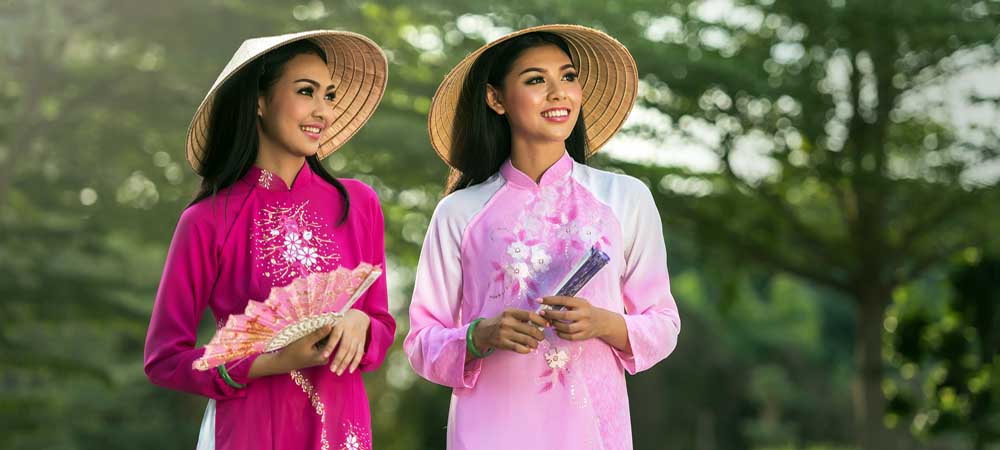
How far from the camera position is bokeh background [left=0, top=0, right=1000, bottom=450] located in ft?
33.9

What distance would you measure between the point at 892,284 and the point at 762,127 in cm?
167

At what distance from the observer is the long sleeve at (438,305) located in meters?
2.83

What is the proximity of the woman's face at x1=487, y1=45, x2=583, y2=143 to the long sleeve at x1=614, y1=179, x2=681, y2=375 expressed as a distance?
0.74 feet

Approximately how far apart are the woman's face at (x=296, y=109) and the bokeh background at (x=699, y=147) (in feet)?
22.4

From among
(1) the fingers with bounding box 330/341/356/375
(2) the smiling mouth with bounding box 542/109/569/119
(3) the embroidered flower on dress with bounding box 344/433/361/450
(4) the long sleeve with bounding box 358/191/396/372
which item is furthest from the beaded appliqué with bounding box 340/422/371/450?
(2) the smiling mouth with bounding box 542/109/569/119

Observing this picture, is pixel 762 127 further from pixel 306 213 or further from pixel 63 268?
pixel 306 213

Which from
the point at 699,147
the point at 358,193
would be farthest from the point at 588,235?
the point at 699,147

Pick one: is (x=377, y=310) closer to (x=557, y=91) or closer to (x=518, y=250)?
(x=518, y=250)

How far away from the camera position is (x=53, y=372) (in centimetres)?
1132

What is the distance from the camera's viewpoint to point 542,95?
296 centimetres

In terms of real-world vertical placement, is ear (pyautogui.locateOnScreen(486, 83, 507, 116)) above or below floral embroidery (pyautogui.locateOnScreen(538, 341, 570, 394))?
above

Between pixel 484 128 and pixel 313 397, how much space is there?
0.77m

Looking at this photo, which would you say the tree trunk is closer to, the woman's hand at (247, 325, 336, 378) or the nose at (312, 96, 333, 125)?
the nose at (312, 96, 333, 125)

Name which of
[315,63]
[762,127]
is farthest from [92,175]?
[315,63]
